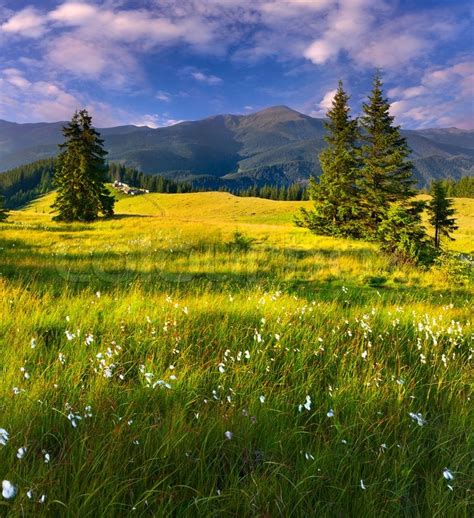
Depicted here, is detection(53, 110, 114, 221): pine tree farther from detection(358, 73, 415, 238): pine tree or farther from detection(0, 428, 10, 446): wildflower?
detection(0, 428, 10, 446): wildflower

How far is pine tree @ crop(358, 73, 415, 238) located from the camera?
28.4 metres

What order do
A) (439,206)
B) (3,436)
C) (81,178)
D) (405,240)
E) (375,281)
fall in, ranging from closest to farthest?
(3,436), (375,281), (405,240), (439,206), (81,178)

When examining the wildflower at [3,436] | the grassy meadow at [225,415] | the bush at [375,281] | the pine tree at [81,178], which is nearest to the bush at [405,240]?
the bush at [375,281]

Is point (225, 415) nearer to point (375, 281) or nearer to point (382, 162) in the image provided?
point (375, 281)

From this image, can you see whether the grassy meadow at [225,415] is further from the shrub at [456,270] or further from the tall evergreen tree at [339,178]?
the tall evergreen tree at [339,178]

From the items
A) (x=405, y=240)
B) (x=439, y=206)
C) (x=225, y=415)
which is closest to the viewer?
(x=225, y=415)

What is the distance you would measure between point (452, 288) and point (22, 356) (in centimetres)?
1380

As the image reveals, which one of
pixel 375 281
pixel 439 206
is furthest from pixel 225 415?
pixel 439 206

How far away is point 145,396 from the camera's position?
263 centimetres

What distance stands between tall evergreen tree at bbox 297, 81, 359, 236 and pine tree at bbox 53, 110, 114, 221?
2435cm

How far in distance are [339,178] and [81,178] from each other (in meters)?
28.3

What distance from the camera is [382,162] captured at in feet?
94.8

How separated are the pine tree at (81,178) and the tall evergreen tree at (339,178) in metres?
24.3

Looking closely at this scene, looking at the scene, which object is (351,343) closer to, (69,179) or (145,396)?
(145,396)
